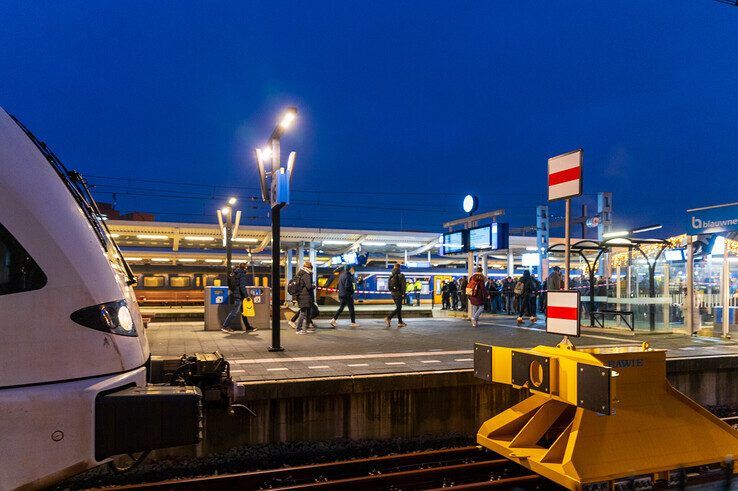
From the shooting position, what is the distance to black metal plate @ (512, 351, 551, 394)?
486 cm

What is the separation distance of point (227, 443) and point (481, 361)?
3.07m

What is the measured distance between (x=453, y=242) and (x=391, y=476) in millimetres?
13737

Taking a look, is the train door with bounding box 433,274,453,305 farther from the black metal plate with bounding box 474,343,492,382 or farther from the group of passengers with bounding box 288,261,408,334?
the black metal plate with bounding box 474,343,492,382

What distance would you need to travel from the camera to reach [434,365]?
8469 millimetres

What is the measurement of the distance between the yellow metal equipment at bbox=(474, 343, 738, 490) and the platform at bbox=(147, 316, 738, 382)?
9.45ft

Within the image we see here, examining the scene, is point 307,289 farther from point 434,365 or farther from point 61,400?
point 61,400

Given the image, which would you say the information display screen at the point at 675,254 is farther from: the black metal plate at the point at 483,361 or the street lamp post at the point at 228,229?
the black metal plate at the point at 483,361

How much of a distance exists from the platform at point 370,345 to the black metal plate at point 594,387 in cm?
353

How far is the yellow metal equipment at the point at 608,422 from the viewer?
452cm

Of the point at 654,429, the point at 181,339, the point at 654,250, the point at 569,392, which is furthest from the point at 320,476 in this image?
the point at 654,250

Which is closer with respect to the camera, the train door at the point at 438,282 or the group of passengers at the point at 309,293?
the group of passengers at the point at 309,293

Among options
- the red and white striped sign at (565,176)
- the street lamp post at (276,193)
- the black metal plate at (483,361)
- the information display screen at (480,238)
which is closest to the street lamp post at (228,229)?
the street lamp post at (276,193)

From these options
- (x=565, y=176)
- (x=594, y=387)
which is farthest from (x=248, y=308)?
(x=594, y=387)

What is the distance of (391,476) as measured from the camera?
5.32m
